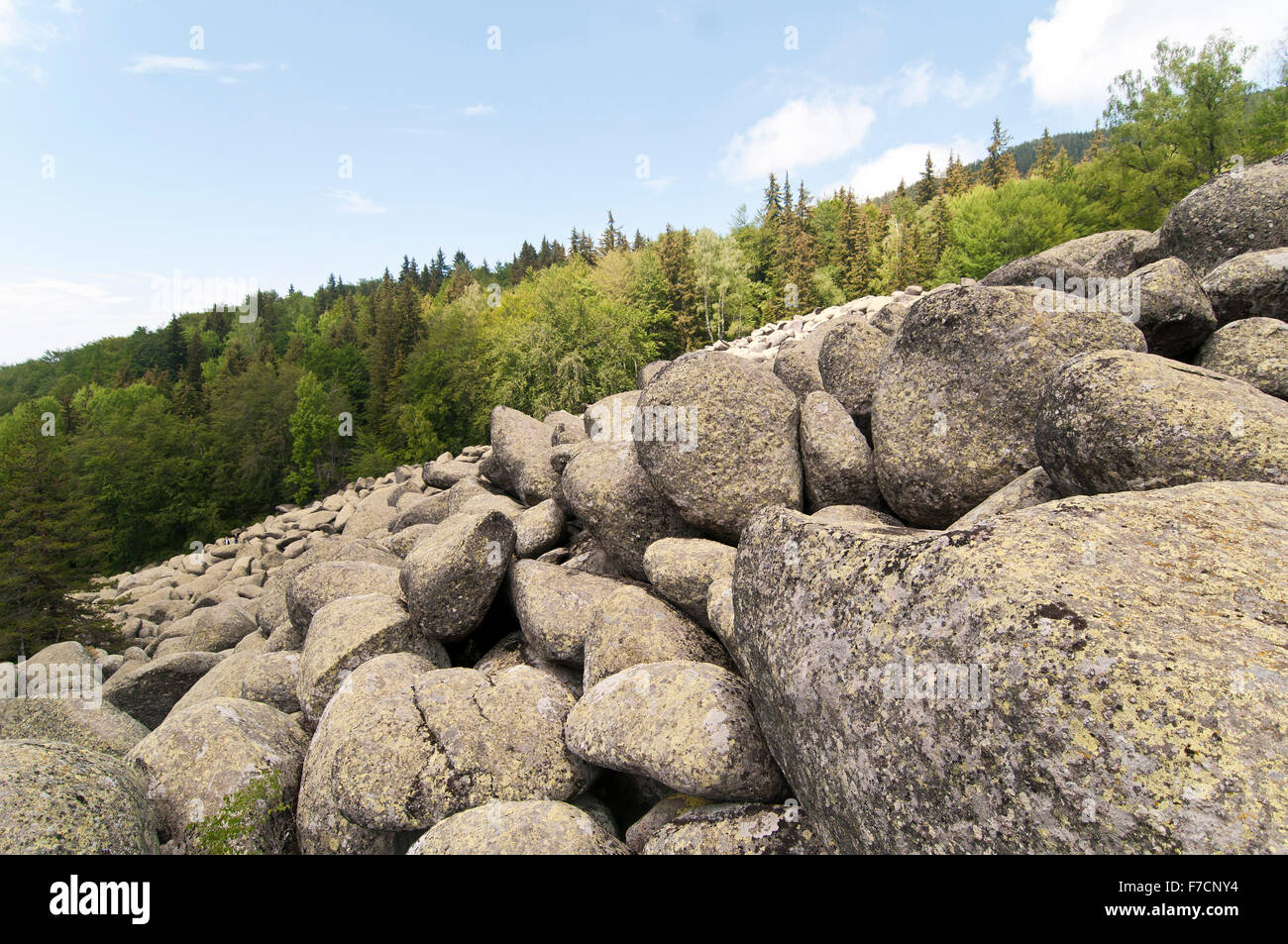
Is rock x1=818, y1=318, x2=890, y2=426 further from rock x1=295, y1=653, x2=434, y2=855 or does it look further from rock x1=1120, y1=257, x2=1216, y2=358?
rock x1=295, y1=653, x2=434, y2=855

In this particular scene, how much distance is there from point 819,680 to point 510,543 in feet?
18.1

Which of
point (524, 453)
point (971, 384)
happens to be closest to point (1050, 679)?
point (971, 384)

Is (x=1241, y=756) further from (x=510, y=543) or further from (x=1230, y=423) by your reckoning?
(x=510, y=543)

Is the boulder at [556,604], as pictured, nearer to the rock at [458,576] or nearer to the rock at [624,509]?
the rock at [458,576]

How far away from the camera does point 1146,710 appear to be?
2.61m

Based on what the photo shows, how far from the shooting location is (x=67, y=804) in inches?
181

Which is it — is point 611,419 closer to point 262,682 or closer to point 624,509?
point 624,509

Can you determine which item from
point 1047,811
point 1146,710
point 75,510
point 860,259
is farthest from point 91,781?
point 860,259

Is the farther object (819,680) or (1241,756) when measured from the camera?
(819,680)

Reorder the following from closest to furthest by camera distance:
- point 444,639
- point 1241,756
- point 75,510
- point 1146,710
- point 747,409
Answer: point 1241,756, point 1146,710, point 747,409, point 444,639, point 75,510

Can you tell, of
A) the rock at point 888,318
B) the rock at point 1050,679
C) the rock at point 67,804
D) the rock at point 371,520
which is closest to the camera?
the rock at point 1050,679

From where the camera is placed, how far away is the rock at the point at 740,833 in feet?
13.9

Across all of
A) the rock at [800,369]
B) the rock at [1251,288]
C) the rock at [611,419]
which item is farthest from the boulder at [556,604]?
the rock at [1251,288]

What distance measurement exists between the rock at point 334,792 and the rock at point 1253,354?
8598mm
